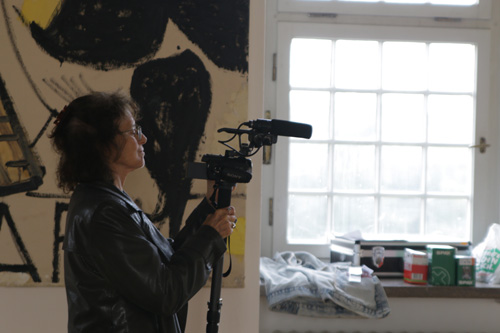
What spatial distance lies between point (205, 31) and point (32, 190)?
0.75m

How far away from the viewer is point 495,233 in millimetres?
2295

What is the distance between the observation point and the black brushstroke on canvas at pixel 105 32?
177cm

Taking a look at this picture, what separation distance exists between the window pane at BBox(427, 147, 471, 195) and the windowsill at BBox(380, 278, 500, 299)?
0.51 m

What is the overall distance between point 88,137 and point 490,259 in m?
1.79

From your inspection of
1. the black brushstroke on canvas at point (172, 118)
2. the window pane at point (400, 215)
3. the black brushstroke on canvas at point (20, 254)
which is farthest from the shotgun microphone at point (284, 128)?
the window pane at point (400, 215)

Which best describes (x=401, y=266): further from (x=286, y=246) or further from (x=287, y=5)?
(x=287, y=5)

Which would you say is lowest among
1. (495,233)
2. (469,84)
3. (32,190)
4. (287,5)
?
(495,233)

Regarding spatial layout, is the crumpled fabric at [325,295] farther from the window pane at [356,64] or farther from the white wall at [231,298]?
the window pane at [356,64]

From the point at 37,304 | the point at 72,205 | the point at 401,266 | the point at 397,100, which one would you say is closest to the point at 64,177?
the point at 72,205

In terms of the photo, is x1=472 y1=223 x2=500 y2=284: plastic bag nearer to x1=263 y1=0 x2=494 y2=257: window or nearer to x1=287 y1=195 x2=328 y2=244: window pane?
x1=263 y1=0 x2=494 y2=257: window

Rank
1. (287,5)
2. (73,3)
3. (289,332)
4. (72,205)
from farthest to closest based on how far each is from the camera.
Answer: (287,5) < (289,332) < (73,3) < (72,205)

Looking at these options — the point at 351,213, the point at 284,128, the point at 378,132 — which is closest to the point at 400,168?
the point at 378,132

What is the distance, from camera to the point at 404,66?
2510 mm

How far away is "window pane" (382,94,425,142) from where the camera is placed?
2.52 meters
